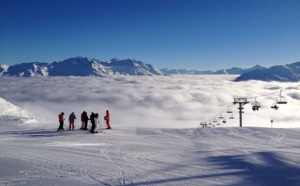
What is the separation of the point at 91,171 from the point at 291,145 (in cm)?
1068

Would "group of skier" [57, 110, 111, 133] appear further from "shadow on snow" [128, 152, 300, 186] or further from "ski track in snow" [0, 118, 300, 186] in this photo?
"shadow on snow" [128, 152, 300, 186]

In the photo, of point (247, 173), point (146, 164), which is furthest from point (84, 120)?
point (247, 173)

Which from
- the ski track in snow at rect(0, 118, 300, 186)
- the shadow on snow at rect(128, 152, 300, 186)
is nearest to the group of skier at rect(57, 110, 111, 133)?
the ski track in snow at rect(0, 118, 300, 186)

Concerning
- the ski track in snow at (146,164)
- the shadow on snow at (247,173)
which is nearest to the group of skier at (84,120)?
the ski track in snow at (146,164)

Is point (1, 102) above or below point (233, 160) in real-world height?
above

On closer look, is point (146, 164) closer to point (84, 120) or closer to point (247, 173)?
point (247, 173)

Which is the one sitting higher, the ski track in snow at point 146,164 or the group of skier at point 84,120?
the group of skier at point 84,120

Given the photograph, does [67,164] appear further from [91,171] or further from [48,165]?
[91,171]

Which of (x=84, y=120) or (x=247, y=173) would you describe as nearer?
(x=247, y=173)

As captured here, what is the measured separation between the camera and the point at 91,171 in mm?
9086

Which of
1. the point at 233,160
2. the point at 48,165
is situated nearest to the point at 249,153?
the point at 233,160

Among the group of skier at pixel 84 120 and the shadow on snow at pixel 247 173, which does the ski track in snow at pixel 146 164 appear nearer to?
the shadow on snow at pixel 247 173

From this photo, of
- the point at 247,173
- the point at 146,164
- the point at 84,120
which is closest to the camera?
the point at 247,173

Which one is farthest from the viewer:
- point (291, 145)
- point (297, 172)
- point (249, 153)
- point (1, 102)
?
point (1, 102)
